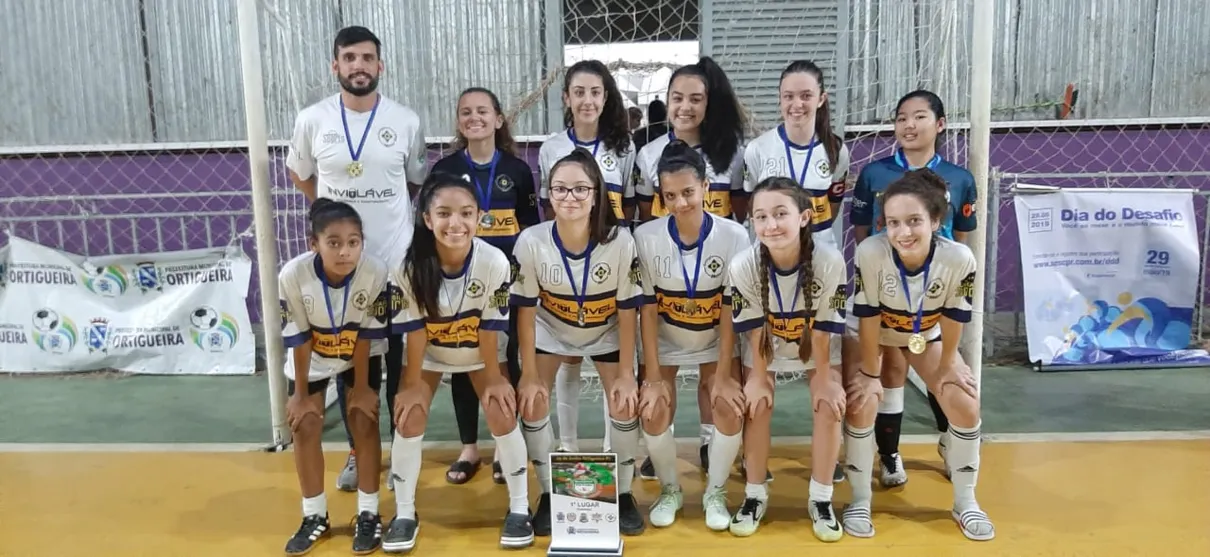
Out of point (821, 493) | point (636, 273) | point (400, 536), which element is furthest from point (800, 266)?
point (400, 536)

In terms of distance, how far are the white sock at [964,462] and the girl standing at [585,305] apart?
93 cm

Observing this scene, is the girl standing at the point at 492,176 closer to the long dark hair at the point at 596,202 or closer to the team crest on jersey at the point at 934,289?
the long dark hair at the point at 596,202

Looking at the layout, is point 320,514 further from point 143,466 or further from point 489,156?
point 489,156

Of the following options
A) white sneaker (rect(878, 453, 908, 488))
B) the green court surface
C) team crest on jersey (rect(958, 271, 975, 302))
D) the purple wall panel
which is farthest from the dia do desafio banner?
team crest on jersey (rect(958, 271, 975, 302))

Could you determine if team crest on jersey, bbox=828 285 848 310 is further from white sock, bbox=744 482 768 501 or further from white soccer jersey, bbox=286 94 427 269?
white soccer jersey, bbox=286 94 427 269

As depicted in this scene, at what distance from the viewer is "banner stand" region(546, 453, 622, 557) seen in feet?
7.20

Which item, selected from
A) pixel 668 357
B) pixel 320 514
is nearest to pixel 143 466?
pixel 320 514

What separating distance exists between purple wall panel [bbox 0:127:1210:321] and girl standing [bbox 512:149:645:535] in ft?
8.56

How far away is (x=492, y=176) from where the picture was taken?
268cm

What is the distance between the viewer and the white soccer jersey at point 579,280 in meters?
2.37

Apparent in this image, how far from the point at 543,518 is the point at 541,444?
0.22 meters

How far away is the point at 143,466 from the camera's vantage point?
296 centimetres

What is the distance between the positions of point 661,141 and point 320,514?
5.20ft

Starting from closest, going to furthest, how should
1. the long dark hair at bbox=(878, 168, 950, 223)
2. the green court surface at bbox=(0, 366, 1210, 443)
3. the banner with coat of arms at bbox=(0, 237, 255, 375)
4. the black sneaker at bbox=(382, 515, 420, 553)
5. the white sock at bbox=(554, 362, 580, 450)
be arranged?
1. the long dark hair at bbox=(878, 168, 950, 223)
2. the black sneaker at bbox=(382, 515, 420, 553)
3. the white sock at bbox=(554, 362, 580, 450)
4. the green court surface at bbox=(0, 366, 1210, 443)
5. the banner with coat of arms at bbox=(0, 237, 255, 375)
